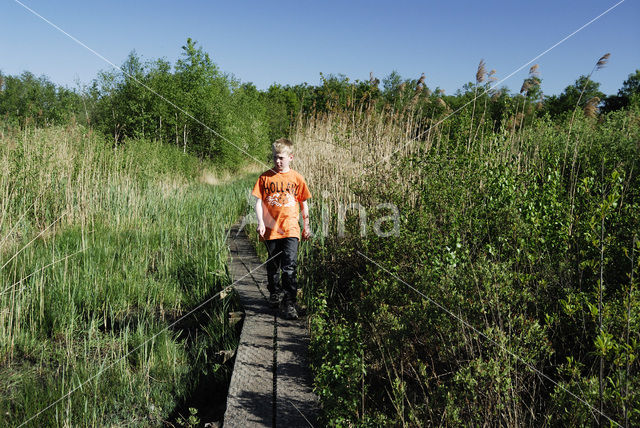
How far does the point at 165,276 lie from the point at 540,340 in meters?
3.77

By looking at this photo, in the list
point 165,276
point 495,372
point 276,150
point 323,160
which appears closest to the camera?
point 495,372

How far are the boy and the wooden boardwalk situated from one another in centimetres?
23

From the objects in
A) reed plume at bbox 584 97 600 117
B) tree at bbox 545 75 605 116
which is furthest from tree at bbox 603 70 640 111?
reed plume at bbox 584 97 600 117

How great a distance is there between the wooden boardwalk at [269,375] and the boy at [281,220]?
232 millimetres

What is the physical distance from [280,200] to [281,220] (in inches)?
7.2

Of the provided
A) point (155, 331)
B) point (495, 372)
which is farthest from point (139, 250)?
point (495, 372)

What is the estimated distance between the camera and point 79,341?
10.8 ft

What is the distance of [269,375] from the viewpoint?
254 cm

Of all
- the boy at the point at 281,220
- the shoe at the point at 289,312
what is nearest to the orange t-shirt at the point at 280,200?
the boy at the point at 281,220

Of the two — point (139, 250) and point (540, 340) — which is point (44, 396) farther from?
point (540, 340)

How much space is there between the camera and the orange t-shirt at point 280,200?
3602 mm

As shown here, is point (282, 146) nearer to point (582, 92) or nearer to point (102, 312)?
point (102, 312)

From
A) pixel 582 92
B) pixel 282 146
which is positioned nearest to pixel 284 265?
pixel 282 146

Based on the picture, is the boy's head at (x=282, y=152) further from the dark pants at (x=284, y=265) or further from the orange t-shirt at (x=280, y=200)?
the dark pants at (x=284, y=265)
